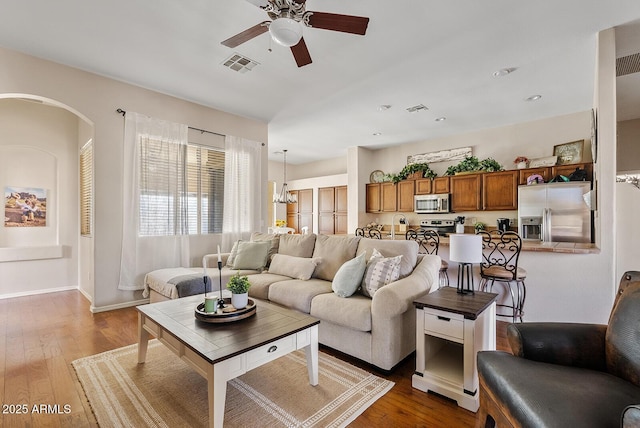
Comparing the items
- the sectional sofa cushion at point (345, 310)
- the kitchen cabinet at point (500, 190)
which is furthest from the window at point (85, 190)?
the kitchen cabinet at point (500, 190)

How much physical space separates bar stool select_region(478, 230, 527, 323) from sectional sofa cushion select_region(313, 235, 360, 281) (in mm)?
1543

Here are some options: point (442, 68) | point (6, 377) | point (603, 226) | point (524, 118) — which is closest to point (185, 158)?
point (6, 377)

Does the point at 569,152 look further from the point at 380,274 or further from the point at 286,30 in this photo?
the point at 286,30

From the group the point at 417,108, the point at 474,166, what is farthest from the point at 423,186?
the point at 417,108

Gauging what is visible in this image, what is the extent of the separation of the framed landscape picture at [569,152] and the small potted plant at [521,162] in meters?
0.48

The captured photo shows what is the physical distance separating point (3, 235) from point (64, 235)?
701 millimetres

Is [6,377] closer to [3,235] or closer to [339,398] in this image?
[339,398]

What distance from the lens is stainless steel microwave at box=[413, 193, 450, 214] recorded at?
19.5 feet

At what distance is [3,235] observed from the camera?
4.40 meters

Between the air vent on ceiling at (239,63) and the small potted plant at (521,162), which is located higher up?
the air vent on ceiling at (239,63)

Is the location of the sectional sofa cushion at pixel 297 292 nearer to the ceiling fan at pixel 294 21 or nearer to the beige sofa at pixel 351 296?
the beige sofa at pixel 351 296

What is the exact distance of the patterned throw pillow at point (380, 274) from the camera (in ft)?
8.27

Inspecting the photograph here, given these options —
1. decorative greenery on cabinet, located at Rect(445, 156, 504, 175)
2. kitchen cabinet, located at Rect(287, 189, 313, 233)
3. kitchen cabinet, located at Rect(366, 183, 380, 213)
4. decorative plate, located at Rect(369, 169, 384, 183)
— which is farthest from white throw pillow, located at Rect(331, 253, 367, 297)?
kitchen cabinet, located at Rect(287, 189, 313, 233)

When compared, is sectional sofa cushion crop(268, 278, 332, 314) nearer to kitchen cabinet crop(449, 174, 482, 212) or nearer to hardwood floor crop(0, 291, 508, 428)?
hardwood floor crop(0, 291, 508, 428)
